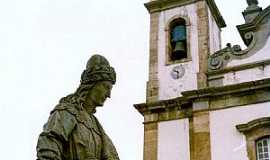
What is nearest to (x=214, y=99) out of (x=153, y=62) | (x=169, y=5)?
(x=153, y=62)

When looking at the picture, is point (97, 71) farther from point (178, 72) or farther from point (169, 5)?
point (169, 5)

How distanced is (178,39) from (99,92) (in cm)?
1452

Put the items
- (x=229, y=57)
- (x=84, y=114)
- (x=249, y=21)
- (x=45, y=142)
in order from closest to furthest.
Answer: (x=45, y=142)
(x=84, y=114)
(x=229, y=57)
(x=249, y=21)

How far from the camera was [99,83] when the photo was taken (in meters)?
3.73

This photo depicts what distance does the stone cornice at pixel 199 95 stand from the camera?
1559 centimetres

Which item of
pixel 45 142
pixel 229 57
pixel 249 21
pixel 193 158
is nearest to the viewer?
pixel 45 142

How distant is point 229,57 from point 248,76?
102 centimetres

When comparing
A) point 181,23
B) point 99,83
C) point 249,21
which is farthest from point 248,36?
point 99,83

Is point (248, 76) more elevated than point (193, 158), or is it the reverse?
point (248, 76)

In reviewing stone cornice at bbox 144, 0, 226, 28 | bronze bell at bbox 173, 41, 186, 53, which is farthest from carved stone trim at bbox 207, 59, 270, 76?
stone cornice at bbox 144, 0, 226, 28

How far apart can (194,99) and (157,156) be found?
5.64ft

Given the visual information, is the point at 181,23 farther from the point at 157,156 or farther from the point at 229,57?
the point at 157,156

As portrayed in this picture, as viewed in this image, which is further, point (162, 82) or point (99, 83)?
point (162, 82)

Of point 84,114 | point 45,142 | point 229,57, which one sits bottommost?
point 45,142
